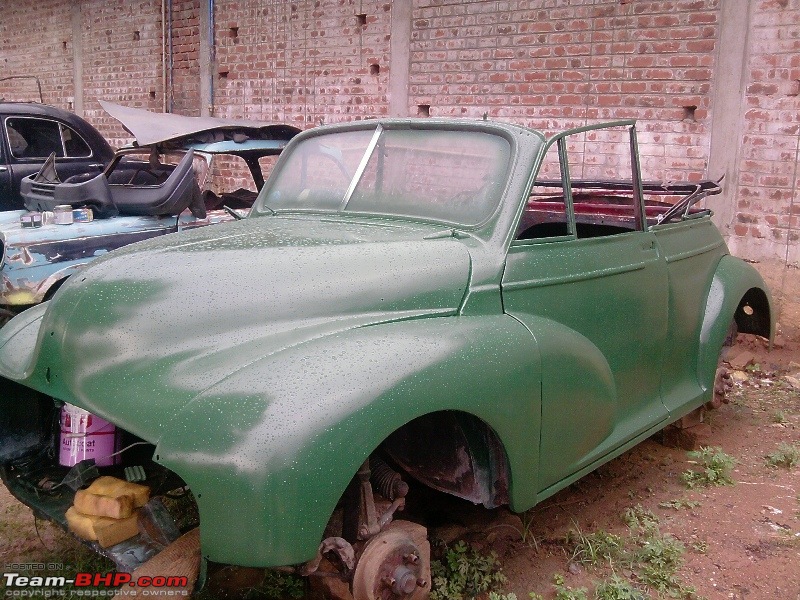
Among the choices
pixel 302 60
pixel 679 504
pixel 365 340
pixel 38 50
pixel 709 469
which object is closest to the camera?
pixel 365 340

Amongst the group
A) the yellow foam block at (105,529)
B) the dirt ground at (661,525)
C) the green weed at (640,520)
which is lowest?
the dirt ground at (661,525)

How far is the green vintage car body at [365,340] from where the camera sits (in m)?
2.11

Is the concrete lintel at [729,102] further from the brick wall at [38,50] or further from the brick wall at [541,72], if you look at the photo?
the brick wall at [38,50]

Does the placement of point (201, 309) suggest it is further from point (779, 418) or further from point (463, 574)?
point (779, 418)

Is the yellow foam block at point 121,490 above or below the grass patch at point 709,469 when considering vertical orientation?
above

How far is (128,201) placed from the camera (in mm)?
5699

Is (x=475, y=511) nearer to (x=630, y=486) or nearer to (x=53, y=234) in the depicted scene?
(x=630, y=486)

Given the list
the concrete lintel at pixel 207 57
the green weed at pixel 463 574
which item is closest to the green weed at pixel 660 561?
the green weed at pixel 463 574

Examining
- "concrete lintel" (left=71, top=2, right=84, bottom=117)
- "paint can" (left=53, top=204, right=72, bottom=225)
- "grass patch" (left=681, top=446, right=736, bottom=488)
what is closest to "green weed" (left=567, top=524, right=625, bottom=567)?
"grass patch" (left=681, top=446, right=736, bottom=488)

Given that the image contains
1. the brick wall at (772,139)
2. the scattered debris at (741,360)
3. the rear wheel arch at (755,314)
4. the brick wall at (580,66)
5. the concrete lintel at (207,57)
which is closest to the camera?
the rear wheel arch at (755,314)

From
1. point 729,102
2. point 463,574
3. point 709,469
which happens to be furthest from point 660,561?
point 729,102

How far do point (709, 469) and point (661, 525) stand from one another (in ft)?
2.33

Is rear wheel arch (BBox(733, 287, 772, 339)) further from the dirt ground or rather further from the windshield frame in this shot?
the windshield frame

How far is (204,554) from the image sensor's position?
81.7 inches
